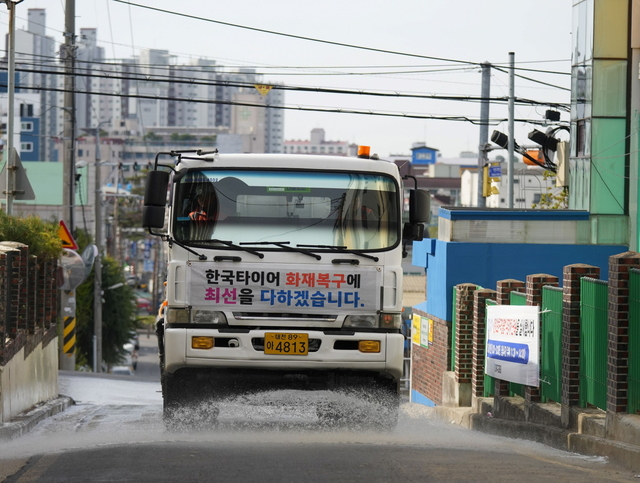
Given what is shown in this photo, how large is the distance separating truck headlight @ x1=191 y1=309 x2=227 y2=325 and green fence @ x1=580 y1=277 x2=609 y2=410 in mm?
3953

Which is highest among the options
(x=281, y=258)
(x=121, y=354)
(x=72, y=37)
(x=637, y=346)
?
(x=72, y=37)

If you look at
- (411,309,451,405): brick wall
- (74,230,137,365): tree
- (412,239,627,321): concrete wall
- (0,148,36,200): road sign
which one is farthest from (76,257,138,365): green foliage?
(0,148,36,200): road sign

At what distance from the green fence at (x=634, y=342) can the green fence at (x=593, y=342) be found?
748 mm

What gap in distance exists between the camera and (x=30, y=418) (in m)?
14.3

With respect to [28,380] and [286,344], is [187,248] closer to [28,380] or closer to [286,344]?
[286,344]

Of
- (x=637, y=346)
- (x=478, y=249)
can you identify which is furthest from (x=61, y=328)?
(x=637, y=346)

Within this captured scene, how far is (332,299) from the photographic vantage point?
11219 mm

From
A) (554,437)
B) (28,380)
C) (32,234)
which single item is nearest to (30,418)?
(28,380)

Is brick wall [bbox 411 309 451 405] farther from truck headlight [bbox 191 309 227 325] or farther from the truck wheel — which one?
truck headlight [bbox 191 309 227 325]

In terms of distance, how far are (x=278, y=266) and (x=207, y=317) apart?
90 centimetres

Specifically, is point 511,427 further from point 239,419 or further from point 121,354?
point 121,354

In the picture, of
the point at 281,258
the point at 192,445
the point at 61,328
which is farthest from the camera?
the point at 61,328

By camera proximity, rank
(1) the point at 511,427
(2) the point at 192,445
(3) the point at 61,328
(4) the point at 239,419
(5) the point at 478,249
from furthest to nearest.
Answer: (3) the point at 61,328, (5) the point at 478,249, (1) the point at 511,427, (4) the point at 239,419, (2) the point at 192,445

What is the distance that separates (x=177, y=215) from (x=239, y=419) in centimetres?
294
